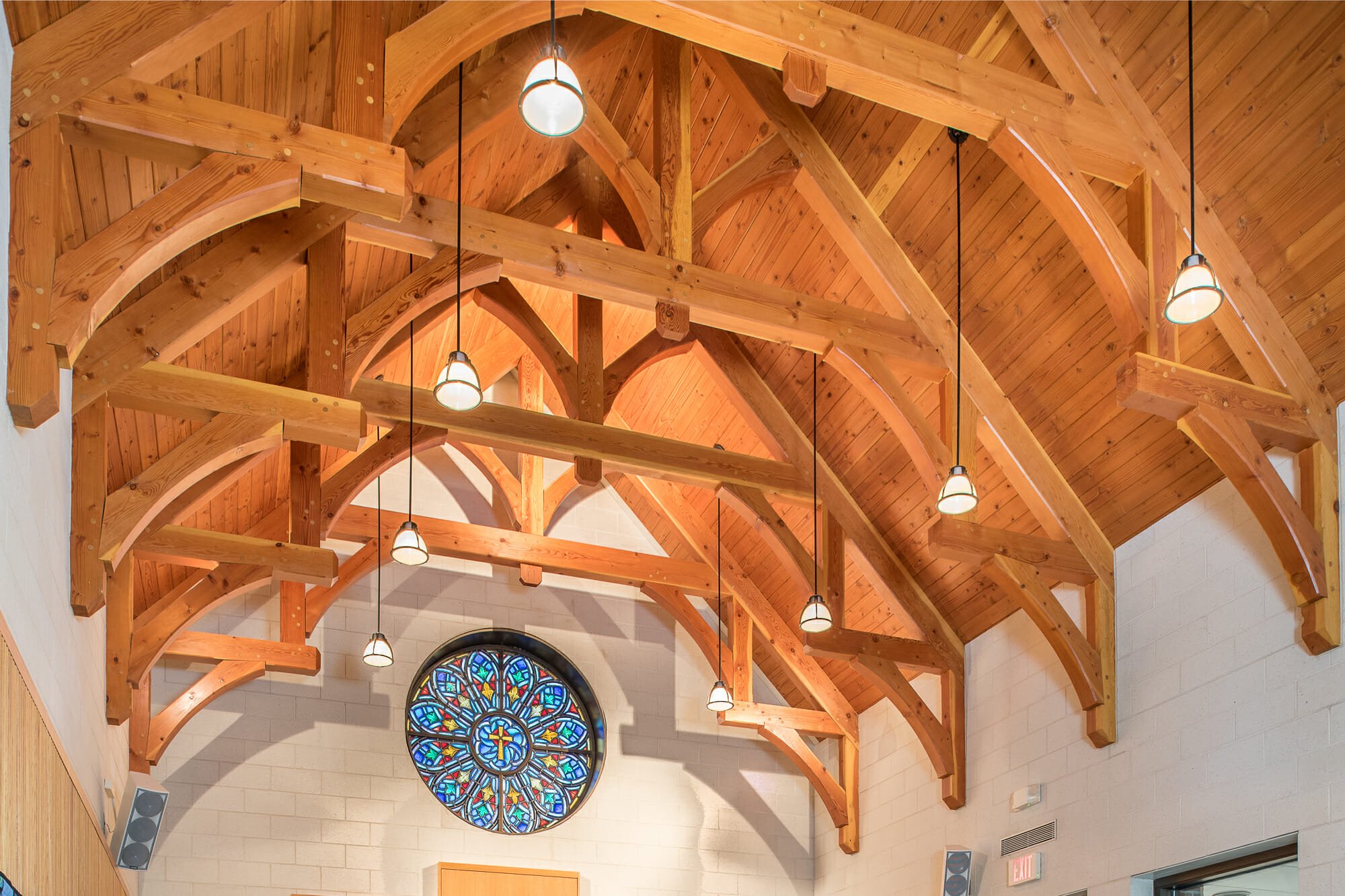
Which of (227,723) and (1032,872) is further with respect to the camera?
(227,723)

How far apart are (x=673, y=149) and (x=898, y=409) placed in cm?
186

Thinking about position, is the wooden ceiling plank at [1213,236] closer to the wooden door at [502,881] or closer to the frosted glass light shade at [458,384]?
the frosted glass light shade at [458,384]

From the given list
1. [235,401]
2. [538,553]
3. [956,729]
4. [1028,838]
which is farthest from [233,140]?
[956,729]

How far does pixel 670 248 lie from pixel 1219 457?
9.29 ft

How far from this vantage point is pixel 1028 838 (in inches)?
317

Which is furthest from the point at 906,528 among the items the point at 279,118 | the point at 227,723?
the point at 279,118

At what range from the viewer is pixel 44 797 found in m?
4.95

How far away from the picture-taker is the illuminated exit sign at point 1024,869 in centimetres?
788

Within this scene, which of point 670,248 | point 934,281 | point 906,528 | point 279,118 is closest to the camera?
point 279,118

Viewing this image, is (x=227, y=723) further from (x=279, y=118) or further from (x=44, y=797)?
(x=279, y=118)

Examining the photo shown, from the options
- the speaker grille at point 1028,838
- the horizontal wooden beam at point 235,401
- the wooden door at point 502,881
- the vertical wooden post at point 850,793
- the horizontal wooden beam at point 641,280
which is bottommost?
the wooden door at point 502,881

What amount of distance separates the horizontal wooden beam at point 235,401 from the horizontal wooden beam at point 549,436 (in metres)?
1.77

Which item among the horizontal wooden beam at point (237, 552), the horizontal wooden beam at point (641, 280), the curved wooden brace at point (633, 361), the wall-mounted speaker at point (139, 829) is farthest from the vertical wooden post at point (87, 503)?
the curved wooden brace at point (633, 361)

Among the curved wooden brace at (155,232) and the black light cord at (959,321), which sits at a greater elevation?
the black light cord at (959,321)
